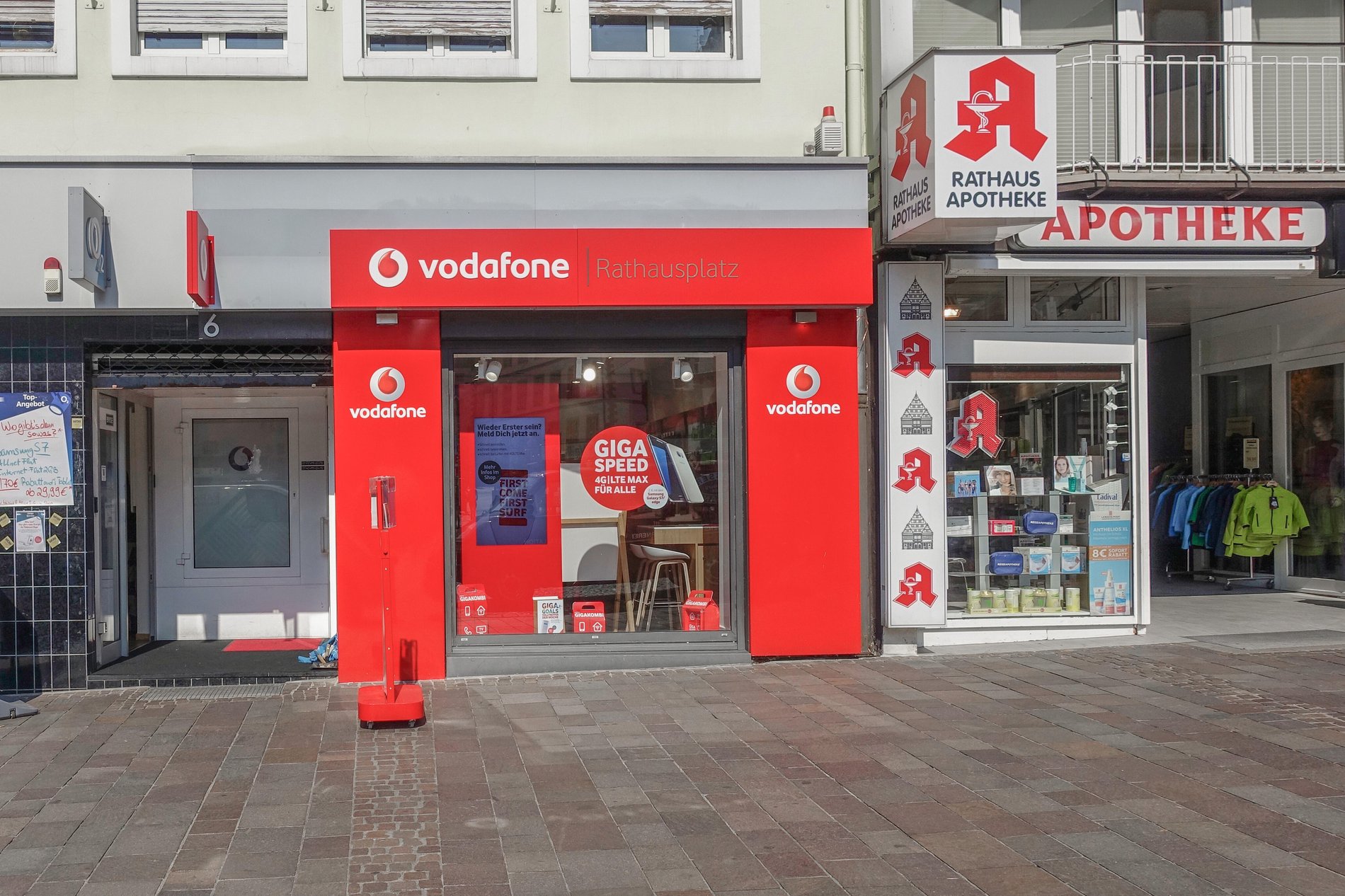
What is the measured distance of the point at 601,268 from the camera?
29.3 feet

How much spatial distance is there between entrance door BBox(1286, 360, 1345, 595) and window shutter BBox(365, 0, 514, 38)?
9.10 metres

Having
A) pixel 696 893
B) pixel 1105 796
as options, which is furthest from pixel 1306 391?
pixel 696 893

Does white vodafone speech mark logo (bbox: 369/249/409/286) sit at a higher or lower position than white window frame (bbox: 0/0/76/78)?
lower

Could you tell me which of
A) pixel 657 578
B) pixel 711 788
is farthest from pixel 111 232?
pixel 711 788

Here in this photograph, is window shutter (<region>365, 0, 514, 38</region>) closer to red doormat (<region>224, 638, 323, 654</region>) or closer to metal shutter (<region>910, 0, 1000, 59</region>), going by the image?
metal shutter (<region>910, 0, 1000, 59</region>)

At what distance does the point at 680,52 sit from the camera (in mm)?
9641

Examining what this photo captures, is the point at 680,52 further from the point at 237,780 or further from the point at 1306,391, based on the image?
the point at 1306,391

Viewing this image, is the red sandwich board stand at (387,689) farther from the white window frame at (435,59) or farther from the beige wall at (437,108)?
the white window frame at (435,59)

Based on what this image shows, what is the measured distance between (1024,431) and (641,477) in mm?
3406

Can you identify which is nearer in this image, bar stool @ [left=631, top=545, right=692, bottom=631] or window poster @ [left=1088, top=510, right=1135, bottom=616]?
bar stool @ [left=631, top=545, right=692, bottom=631]

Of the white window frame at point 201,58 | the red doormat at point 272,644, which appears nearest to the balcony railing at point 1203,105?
the white window frame at point 201,58

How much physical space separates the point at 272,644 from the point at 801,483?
491 centimetres

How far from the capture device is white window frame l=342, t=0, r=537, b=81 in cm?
910

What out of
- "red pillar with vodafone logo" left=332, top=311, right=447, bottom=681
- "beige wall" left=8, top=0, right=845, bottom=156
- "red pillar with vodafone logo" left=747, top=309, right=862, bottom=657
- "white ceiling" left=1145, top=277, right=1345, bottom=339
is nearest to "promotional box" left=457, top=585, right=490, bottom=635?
"red pillar with vodafone logo" left=332, top=311, right=447, bottom=681
